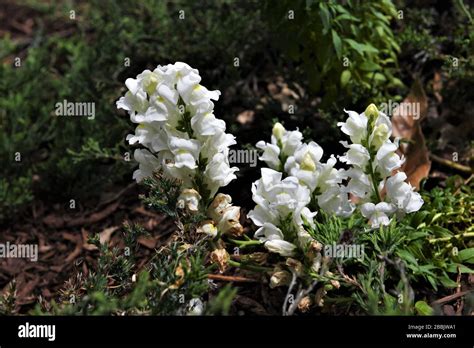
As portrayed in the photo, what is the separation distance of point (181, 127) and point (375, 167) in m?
0.81

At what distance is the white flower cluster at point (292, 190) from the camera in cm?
287

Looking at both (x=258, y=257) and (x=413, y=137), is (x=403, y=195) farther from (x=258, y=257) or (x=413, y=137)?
(x=413, y=137)

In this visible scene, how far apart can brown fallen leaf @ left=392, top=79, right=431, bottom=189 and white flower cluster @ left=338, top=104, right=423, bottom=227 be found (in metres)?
0.68

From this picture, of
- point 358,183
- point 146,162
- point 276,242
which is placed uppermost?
point 146,162

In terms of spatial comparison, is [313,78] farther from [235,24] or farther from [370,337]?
[370,337]

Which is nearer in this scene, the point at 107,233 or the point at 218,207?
the point at 218,207

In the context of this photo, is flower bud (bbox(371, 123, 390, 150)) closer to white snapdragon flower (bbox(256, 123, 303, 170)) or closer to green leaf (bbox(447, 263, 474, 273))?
white snapdragon flower (bbox(256, 123, 303, 170))

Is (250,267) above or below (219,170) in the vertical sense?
below

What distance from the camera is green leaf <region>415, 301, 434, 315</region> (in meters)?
2.87

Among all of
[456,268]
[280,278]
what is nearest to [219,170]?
[280,278]

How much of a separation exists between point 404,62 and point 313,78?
102cm

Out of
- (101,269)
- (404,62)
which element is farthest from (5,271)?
(404,62)

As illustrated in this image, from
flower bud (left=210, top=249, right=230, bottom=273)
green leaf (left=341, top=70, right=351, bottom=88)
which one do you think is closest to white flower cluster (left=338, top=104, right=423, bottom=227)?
flower bud (left=210, top=249, right=230, bottom=273)

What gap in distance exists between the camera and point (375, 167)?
9.91 feet
